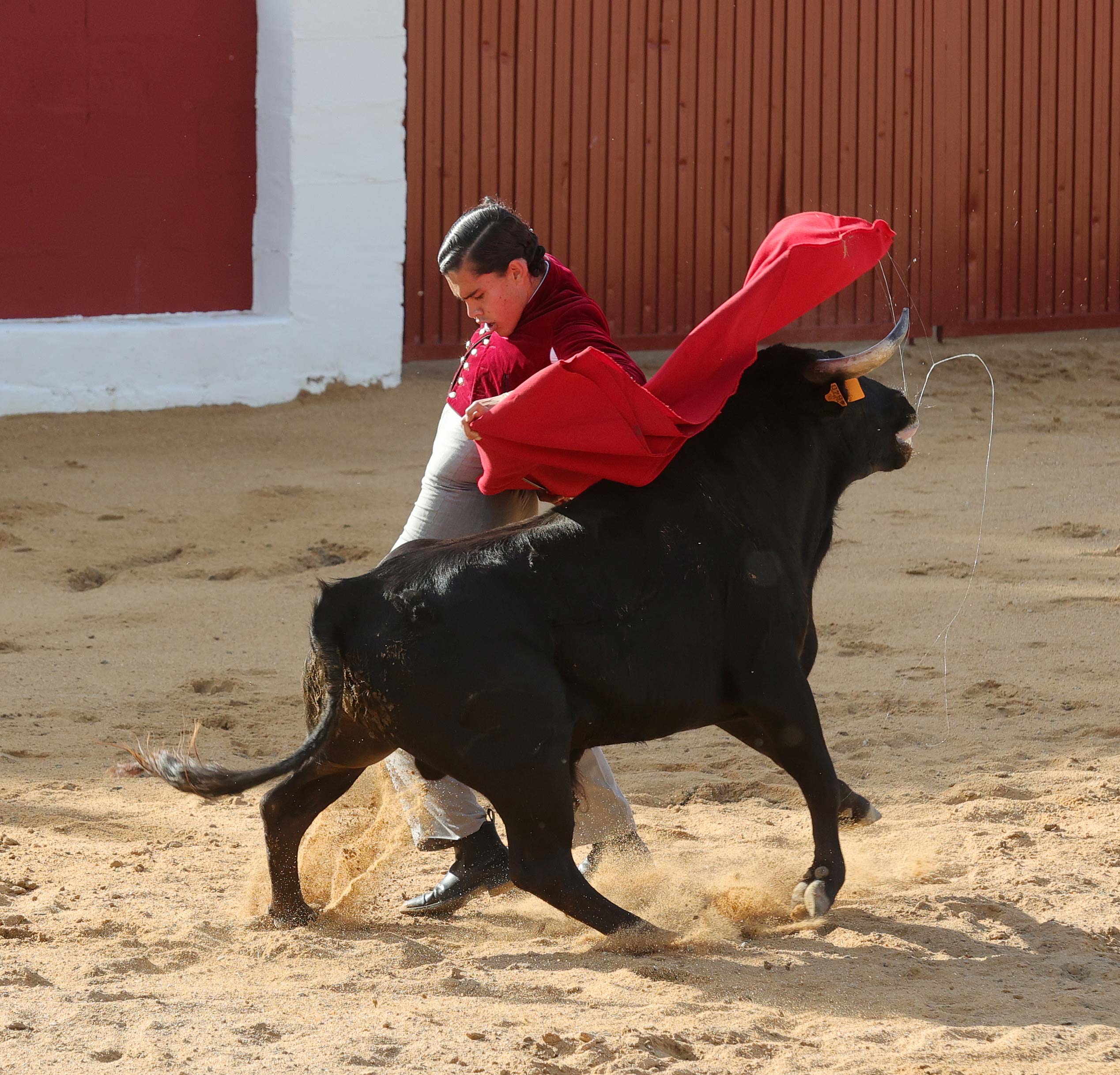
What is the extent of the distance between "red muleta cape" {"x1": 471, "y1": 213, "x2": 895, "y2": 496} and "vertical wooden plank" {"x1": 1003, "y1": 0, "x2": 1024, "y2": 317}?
810 centimetres

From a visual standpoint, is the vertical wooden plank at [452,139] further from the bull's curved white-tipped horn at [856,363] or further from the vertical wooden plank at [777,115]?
the bull's curved white-tipped horn at [856,363]

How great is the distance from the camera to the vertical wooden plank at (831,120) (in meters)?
10.5

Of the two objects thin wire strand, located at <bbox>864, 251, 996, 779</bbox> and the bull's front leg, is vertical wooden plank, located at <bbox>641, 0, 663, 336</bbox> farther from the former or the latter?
the bull's front leg

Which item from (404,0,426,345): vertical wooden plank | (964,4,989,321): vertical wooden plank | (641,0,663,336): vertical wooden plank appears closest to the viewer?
(404,0,426,345): vertical wooden plank

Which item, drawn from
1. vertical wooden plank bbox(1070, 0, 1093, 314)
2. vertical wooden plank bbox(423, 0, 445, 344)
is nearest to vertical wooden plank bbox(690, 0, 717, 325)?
vertical wooden plank bbox(423, 0, 445, 344)

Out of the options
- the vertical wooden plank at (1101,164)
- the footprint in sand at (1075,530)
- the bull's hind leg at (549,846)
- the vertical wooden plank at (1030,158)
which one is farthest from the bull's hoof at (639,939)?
the vertical wooden plank at (1101,164)

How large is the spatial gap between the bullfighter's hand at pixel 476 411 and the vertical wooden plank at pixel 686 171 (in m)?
7.41

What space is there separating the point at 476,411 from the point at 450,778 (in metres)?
0.86

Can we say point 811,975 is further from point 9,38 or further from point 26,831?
point 9,38

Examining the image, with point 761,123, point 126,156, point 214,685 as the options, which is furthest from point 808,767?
point 761,123

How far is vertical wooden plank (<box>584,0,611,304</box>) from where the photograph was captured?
9883 mm

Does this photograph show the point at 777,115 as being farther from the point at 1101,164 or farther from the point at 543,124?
the point at 1101,164

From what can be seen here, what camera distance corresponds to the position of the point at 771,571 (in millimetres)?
3217

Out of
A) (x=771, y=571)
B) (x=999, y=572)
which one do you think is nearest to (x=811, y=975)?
(x=771, y=571)
